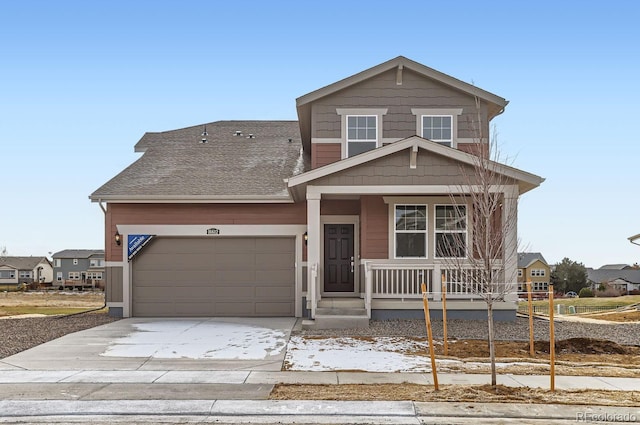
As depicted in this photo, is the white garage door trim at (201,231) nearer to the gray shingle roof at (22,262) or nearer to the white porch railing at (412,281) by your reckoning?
the white porch railing at (412,281)

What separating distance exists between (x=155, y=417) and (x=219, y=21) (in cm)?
1391

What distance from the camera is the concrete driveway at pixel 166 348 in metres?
10.2

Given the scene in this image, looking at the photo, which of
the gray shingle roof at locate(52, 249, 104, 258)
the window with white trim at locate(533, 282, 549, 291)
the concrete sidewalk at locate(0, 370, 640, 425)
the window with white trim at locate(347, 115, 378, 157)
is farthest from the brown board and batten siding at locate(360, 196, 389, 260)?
the gray shingle roof at locate(52, 249, 104, 258)

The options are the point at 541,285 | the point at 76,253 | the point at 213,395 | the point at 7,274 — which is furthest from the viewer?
the point at 7,274

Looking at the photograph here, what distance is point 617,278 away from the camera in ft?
257

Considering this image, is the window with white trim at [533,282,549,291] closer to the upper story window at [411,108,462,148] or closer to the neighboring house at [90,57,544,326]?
the neighboring house at [90,57,544,326]

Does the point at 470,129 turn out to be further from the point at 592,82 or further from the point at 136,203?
the point at 136,203

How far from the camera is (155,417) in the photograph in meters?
7.11

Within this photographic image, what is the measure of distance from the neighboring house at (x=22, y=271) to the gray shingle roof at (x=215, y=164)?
70.5m

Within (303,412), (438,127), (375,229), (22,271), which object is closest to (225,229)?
(375,229)

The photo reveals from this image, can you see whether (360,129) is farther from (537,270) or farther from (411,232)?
(537,270)

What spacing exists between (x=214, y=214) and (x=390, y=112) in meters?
5.68

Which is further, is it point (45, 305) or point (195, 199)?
point (45, 305)

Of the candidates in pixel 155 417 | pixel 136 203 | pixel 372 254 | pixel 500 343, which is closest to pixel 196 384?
pixel 155 417
